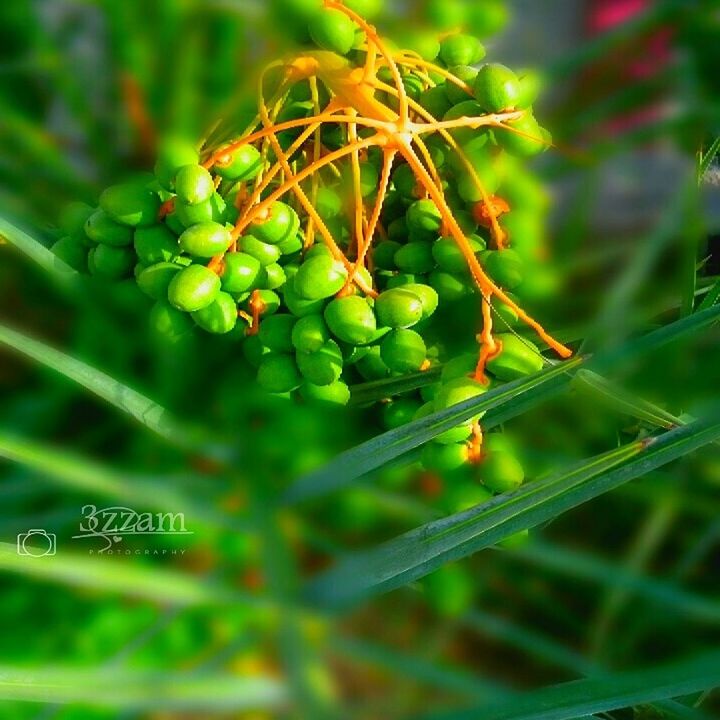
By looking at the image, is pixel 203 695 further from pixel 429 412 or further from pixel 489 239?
pixel 489 239

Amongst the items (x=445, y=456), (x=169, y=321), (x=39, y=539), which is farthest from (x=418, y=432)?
(x=39, y=539)

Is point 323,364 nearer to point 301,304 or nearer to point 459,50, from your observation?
point 301,304

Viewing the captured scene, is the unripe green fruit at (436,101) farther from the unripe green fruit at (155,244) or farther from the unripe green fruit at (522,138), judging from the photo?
the unripe green fruit at (155,244)

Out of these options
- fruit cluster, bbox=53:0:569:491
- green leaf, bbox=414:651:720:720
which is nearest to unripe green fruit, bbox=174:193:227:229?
fruit cluster, bbox=53:0:569:491

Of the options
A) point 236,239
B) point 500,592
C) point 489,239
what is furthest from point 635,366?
point 500,592

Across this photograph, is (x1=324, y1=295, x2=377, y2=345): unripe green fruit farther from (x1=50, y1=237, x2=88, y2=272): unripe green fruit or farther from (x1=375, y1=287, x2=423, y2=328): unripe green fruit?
(x1=50, y1=237, x2=88, y2=272): unripe green fruit
